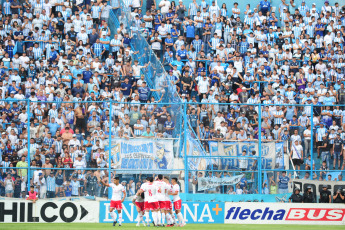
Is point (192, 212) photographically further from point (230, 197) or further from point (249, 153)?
point (249, 153)

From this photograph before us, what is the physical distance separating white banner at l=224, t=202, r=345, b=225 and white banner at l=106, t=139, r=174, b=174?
8.87 ft

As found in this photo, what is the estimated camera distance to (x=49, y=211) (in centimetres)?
2305

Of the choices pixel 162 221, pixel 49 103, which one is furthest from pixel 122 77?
pixel 162 221

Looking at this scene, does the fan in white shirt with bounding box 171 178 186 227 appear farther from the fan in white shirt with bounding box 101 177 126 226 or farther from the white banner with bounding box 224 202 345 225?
the white banner with bounding box 224 202 345 225

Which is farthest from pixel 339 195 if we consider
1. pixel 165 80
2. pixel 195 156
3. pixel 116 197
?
pixel 165 80

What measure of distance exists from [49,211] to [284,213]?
8.13 metres

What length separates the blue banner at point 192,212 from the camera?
76.6 ft

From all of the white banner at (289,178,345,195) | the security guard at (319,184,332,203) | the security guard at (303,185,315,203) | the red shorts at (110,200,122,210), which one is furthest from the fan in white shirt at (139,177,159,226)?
the security guard at (319,184,332,203)

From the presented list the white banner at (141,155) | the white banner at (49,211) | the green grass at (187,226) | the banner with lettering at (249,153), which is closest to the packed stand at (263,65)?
the banner with lettering at (249,153)

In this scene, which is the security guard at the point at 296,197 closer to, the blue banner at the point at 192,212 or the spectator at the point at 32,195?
the blue banner at the point at 192,212

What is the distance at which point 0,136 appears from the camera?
76.9 feet

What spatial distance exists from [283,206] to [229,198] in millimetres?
1897

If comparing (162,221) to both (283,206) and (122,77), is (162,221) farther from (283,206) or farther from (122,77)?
(122,77)

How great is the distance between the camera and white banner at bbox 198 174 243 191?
24.1m
